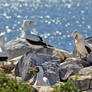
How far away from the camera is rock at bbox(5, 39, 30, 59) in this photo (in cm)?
1359

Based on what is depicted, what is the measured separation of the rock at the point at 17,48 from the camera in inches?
535

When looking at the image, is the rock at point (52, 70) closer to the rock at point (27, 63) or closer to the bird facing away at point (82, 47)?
the rock at point (27, 63)

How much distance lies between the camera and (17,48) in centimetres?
1370

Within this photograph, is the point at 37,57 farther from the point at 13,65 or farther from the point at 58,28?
the point at 58,28

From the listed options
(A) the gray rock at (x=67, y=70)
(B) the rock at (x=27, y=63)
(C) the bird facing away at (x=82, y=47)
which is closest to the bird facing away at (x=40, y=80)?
(B) the rock at (x=27, y=63)

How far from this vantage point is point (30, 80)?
1088 cm

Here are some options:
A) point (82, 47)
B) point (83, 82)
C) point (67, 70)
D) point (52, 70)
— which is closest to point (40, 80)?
point (83, 82)

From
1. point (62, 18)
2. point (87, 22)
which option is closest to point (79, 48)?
point (87, 22)

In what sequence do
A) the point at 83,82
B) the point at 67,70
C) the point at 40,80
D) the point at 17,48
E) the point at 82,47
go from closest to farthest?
1. the point at 83,82
2. the point at 40,80
3. the point at 67,70
4. the point at 82,47
5. the point at 17,48

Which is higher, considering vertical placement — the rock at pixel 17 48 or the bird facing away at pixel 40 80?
the rock at pixel 17 48

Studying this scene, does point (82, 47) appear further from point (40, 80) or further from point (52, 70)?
point (40, 80)

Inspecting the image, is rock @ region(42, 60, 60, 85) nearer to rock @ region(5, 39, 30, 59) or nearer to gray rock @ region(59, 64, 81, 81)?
gray rock @ region(59, 64, 81, 81)

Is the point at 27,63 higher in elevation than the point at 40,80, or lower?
higher

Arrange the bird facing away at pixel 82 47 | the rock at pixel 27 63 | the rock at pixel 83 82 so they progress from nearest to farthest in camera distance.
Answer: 1. the rock at pixel 83 82
2. the rock at pixel 27 63
3. the bird facing away at pixel 82 47
